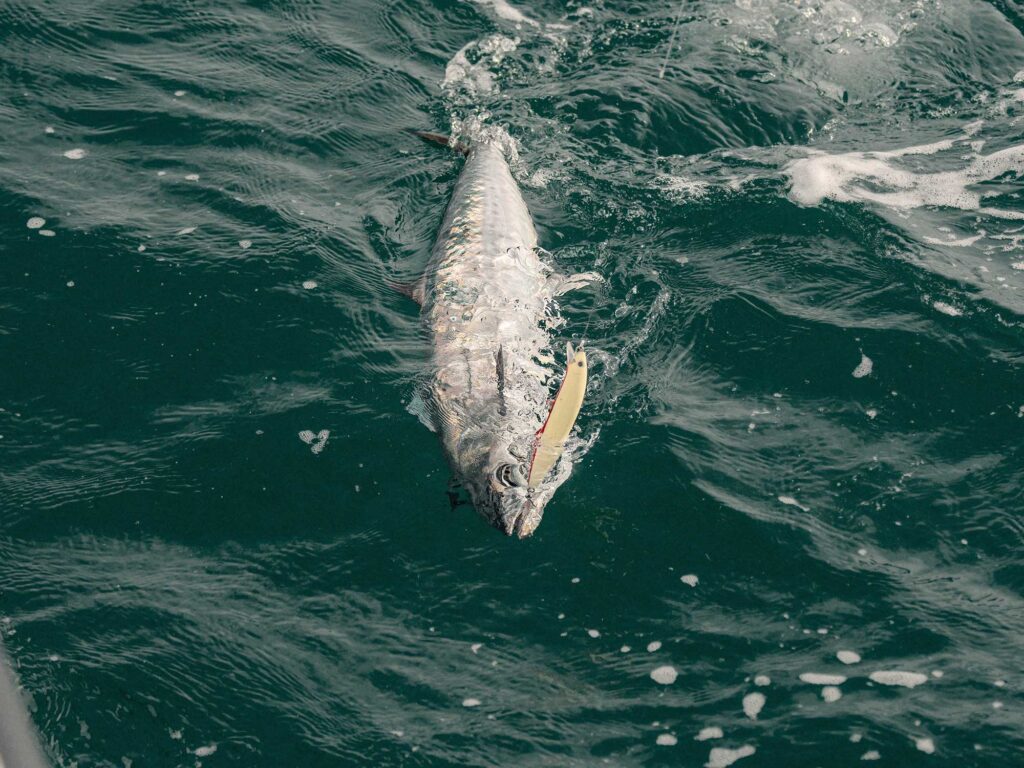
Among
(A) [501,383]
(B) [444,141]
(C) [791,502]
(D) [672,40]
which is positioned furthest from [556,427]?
(D) [672,40]

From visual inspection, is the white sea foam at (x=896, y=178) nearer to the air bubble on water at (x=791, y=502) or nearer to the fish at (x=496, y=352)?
the fish at (x=496, y=352)

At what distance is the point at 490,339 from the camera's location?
6.66 m

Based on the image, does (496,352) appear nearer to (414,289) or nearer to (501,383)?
(501,383)

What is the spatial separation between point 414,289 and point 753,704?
3.87m

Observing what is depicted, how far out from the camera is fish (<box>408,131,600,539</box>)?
5508mm

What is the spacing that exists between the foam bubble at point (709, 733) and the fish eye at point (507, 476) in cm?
155

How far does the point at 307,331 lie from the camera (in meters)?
7.19

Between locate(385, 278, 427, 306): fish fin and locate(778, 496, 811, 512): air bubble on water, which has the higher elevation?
locate(778, 496, 811, 512): air bubble on water

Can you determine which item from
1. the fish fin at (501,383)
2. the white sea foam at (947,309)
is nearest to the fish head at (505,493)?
the fish fin at (501,383)

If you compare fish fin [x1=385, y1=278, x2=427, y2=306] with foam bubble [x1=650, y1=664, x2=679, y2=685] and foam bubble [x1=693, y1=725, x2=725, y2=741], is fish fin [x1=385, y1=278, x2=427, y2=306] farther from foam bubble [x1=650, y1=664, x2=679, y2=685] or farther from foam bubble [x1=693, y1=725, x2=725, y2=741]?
foam bubble [x1=693, y1=725, x2=725, y2=741]

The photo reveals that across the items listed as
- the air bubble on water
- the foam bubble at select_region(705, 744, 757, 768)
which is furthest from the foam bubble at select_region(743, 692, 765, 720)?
the air bubble on water

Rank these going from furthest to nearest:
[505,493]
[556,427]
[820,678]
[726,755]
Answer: [556,427], [505,493], [820,678], [726,755]

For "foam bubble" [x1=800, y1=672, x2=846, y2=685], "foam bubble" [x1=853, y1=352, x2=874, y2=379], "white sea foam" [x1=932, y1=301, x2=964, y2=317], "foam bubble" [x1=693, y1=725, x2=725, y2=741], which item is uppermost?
"white sea foam" [x1=932, y1=301, x2=964, y2=317]

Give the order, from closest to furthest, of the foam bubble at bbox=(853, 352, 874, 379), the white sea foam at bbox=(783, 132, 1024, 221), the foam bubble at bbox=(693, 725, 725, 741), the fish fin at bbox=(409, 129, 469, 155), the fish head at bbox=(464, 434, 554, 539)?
the foam bubble at bbox=(693, 725, 725, 741) < the fish head at bbox=(464, 434, 554, 539) < the foam bubble at bbox=(853, 352, 874, 379) < the white sea foam at bbox=(783, 132, 1024, 221) < the fish fin at bbox=(409, 129, 469, 155)
